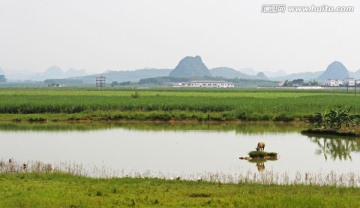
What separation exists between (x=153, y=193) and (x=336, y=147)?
15.0 metres

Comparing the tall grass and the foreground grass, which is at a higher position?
the foreground grass

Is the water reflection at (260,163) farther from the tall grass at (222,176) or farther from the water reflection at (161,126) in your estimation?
the water reflection at (161,126)

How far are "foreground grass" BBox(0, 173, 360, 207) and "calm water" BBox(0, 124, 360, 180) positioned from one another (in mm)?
Result: 3877

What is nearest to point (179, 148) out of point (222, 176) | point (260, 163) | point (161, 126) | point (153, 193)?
point (260, 163)

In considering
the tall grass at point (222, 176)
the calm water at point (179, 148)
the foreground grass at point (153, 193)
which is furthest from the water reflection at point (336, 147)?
the foreground grass at point (153, 193)

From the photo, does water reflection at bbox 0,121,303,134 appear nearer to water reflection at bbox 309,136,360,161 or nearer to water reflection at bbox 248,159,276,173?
water reflection at bbox 309,136,360,161

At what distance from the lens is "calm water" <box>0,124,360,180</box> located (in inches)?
757

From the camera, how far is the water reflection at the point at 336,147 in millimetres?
22250

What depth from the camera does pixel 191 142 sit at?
2641 cm

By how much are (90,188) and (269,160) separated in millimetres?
9925

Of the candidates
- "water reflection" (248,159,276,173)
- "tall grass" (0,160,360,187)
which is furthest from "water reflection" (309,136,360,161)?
"tall grass" (0,160,360,187)

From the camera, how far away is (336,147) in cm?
2480

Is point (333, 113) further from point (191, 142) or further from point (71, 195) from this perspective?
point (71, 195)

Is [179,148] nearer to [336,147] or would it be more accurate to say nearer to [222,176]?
[336,147]
